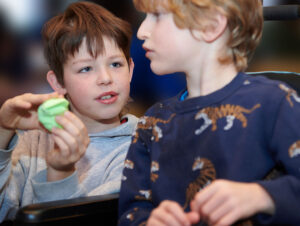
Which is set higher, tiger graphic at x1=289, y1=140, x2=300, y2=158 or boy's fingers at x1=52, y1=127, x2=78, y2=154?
tiger graphic at x1=289, y1=140, x2=300, y2=158

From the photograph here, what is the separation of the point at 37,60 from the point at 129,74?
51 cm

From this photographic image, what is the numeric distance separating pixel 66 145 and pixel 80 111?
1.19ft

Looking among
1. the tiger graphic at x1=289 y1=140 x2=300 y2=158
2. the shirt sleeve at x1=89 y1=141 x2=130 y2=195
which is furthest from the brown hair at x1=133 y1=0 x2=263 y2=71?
the shirt sleeve at x1=89 y1=141 x2=130 y2=195

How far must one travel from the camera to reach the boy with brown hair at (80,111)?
45.1 inches

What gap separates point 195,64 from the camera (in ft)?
3.09

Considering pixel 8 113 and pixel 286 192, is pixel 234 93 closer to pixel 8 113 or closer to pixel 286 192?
pixel 286 192

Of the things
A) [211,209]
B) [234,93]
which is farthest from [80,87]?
[211,209]

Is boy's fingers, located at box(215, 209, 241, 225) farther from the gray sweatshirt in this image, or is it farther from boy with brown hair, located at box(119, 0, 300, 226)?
the gray sweatshirt

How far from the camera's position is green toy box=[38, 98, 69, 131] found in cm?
97

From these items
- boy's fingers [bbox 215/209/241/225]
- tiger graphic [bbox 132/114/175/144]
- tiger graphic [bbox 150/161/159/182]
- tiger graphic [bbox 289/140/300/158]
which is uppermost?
tiger graphic [bbox 289/140/300/158]

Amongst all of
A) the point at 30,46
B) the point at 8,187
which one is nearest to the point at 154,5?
the point at 8,187

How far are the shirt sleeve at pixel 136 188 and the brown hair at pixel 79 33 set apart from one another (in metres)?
0.38

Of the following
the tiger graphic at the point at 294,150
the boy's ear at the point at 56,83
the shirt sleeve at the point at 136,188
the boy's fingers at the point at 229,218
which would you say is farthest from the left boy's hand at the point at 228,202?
the boy's ear at the point at 56,83

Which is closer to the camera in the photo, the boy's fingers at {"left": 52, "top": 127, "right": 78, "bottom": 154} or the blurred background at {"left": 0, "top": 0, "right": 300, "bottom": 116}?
the boy's fingers at {"left": 52, "top": 127, "right": 78, "bottom": 154}
